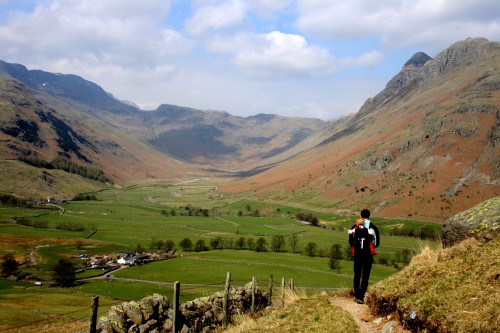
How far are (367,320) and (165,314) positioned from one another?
35.8 ft

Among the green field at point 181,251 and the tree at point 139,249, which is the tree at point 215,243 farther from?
the tree at point 139,249

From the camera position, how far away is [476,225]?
17.0m

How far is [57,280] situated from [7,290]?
38.7 ft

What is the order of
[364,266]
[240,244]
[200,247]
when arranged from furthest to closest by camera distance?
[240,244], [200,247], [364,266]

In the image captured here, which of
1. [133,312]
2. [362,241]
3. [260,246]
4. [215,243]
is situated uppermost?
[362,241]

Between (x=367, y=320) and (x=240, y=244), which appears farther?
(x=240, y=244)

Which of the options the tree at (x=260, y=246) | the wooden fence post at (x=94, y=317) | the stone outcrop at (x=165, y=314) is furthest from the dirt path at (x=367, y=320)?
the tree at (x=260, y=246)

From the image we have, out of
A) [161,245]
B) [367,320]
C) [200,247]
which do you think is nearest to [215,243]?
[200,247]

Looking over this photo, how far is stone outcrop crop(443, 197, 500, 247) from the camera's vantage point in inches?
642

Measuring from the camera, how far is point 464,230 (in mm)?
17484

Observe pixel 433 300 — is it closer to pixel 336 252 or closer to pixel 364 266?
pixel 364 266

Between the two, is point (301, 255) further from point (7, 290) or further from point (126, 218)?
point (126, 218)

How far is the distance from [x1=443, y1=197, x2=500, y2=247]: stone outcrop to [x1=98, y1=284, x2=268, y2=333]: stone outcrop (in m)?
11.7

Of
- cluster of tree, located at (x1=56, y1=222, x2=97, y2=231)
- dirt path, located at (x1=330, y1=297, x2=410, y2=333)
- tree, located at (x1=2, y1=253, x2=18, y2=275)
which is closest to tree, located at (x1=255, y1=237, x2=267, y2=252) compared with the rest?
tree, located at (x1=2, y1=253, x2=18, y2=275)
